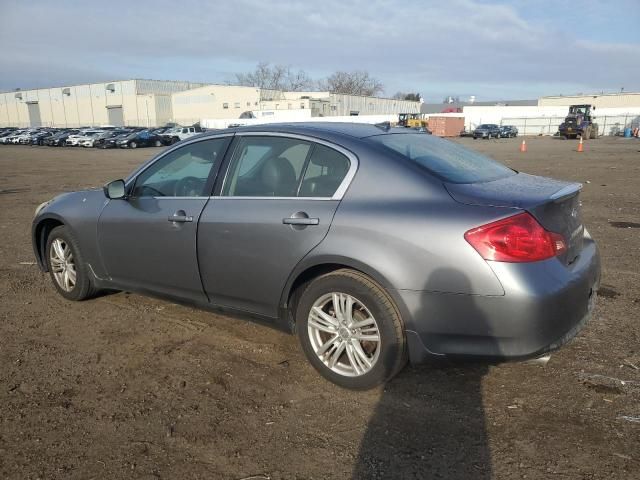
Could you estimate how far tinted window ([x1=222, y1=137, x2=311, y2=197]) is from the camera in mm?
3500

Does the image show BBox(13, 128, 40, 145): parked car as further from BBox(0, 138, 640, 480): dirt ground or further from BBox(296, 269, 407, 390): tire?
BBox(296, 269, 407, 390): tire

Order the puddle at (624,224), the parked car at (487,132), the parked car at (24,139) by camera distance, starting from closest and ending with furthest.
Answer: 1. the puddle at (624,224)
2. the parked car at (24,139)
3. the parked car at (487,132)

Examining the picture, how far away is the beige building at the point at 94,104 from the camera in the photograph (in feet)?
256

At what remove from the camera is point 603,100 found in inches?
3452

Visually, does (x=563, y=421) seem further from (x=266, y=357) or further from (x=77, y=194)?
(x=77, y=194)

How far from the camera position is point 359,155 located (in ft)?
10.7

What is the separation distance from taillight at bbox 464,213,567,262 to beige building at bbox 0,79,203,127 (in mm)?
79929

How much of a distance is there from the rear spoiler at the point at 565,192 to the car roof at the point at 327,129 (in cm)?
119

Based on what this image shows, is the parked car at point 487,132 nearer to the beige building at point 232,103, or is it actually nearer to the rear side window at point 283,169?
the beige building at point 232,103

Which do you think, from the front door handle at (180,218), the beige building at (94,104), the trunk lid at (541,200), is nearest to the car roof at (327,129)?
the front door handle at (180,218)

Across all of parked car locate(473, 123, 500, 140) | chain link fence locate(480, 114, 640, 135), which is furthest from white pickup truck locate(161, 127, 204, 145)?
chain link fence locate(480, 114, 640, 135)

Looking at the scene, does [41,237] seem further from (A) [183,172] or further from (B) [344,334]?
(B) [344,334]

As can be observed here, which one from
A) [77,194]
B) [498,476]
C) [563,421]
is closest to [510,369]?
[563,421]

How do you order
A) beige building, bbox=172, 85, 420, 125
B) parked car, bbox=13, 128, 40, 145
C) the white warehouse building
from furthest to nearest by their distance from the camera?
1. the white warehouse building
2. beige building, bbox=172, 85, 420, 125
3. parked car, bbox=13, 128, 40, 145
